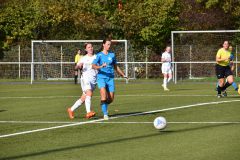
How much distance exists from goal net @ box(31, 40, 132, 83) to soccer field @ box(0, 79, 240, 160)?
998 inches

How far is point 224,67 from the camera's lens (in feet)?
86.3

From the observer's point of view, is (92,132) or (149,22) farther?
(149,22)

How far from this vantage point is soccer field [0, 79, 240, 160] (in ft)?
39.5

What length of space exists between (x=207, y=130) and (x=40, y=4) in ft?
137

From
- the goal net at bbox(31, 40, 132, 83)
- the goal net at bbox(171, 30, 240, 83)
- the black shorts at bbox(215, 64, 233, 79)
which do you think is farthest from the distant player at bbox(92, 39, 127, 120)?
the goal net at bbox(31, 40, 132, 83)

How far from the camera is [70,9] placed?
5512 centimetres

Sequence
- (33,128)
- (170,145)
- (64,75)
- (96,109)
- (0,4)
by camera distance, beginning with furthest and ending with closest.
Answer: (0,4), (64,75), (96,109), (33,128), (170,145)

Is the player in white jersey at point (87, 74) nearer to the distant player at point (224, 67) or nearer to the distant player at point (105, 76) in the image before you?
the distant player at point (105, 76)

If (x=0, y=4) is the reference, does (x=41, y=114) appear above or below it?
below

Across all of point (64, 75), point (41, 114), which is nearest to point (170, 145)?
point (41, 114)

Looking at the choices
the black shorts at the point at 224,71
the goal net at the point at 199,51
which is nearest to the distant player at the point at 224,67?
the black shorts at the point at 224,71

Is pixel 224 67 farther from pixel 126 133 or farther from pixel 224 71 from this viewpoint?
pixel 126 133

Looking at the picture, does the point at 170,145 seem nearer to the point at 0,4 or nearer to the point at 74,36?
the point at 74,36

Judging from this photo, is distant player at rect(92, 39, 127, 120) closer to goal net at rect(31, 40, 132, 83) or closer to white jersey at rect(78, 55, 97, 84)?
white jersey at rect(78, 55, 97, 84)
